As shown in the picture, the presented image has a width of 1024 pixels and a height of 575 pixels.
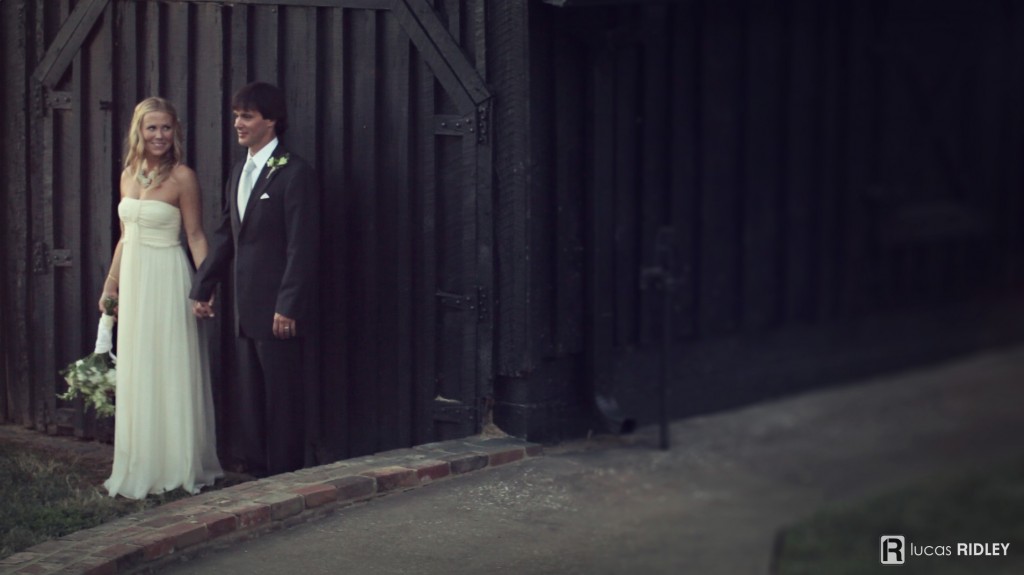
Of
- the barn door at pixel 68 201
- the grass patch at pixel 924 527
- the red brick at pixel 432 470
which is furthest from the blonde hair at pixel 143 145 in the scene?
the grass patch at pixel 924 527

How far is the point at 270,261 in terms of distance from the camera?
6.68 m

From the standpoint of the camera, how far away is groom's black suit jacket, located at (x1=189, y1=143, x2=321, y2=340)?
21.6ft

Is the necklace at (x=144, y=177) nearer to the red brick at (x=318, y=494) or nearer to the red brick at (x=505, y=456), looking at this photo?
the red brick at (x=318, y=494)

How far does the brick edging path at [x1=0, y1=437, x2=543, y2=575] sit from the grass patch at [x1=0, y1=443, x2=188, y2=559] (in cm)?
46

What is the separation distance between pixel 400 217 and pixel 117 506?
199 centimetres

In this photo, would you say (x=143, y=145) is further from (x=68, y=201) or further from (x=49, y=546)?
(x=49, y=546)

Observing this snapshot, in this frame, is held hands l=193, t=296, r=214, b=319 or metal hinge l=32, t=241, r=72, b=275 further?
metal hinge l=32, t=241, r=72, b=275

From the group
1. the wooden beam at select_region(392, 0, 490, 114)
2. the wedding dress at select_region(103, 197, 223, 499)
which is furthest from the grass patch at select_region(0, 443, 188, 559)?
the wooden beam at select_region(392, 0, 490, 114)

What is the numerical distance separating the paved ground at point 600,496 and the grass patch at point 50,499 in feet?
1.86

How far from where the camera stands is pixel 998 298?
2.27 metres

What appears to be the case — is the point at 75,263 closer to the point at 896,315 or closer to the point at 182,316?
the point at 182,316

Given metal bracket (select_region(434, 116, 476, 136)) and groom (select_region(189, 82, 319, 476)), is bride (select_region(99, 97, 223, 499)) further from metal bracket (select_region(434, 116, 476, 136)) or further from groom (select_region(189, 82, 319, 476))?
metal bracket (select_region(434, 116, 476, 136))

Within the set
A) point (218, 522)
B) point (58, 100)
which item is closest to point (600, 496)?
point (218, 522)

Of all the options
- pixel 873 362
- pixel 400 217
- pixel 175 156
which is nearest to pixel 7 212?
pixel 175 156
